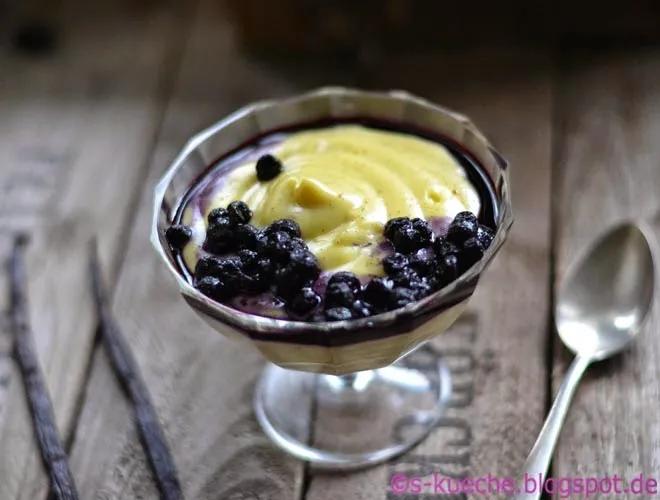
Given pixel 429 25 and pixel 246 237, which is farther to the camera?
pixel 429 25

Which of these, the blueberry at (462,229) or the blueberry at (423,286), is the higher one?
the blueberry at (462,229)

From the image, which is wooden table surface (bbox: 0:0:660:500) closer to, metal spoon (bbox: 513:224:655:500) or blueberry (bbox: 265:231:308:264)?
metal spoon (bbox: 513:224:655:500)

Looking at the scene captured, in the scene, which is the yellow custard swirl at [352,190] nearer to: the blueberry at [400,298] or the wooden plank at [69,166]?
the blueberry at [400,298]

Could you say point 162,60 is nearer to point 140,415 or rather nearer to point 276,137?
point 276,137

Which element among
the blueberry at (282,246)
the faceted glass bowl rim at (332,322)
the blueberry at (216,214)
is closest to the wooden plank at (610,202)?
the faceted glass bowl rim at (332,322)

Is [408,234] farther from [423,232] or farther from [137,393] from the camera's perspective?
[137,393]

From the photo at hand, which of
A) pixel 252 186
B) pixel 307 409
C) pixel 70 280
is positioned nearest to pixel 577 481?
pixel 307 409

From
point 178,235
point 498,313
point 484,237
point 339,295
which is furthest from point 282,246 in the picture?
point 498,313
